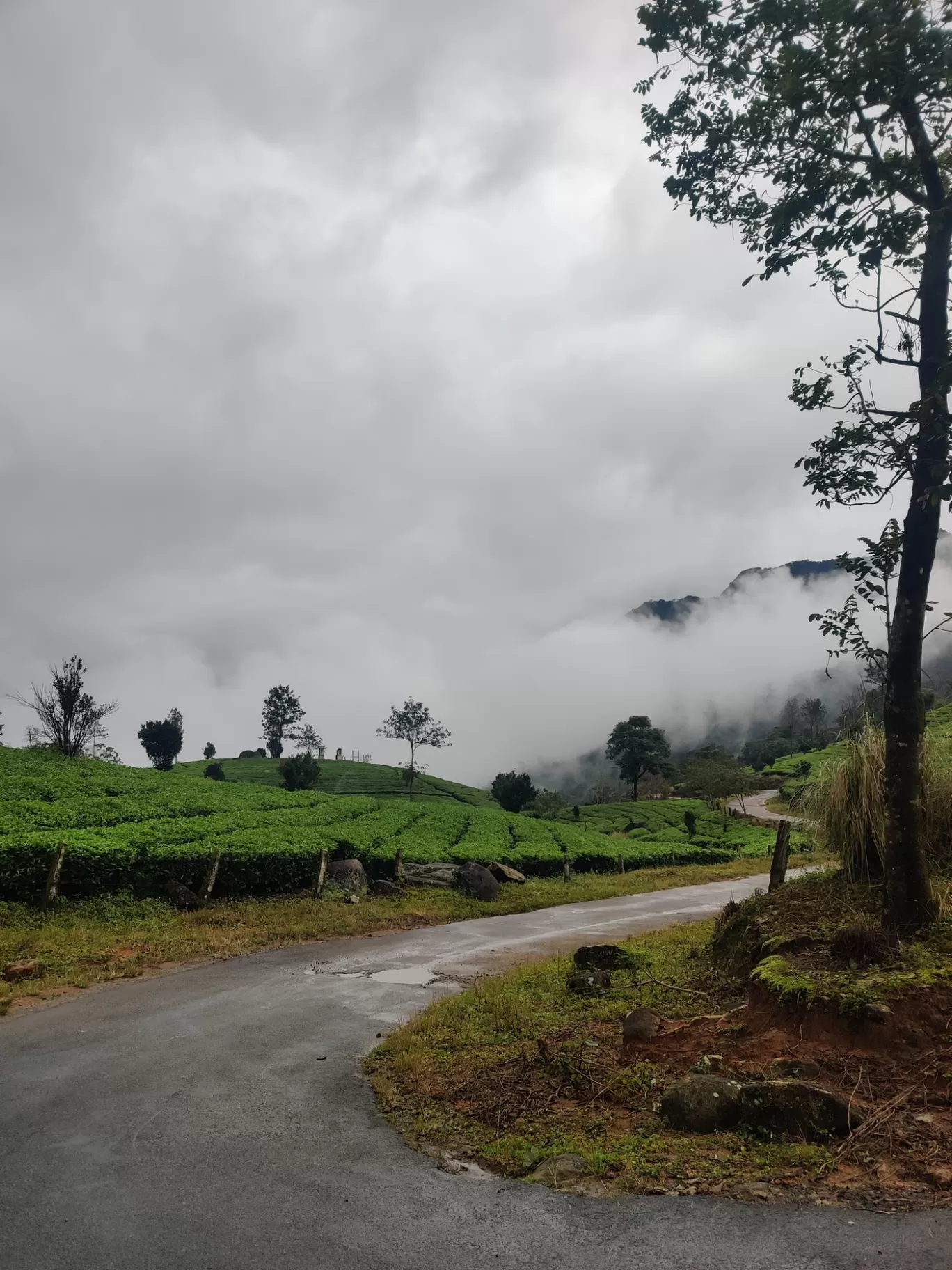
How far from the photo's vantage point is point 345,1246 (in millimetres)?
4062

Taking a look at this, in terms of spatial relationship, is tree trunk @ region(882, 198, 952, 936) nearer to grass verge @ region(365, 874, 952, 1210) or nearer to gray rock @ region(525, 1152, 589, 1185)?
grass verge @ region(365, 874, 952, 1210)

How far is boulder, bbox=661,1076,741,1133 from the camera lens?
209 inches

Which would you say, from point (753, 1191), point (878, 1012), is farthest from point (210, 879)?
point (753, 1191)

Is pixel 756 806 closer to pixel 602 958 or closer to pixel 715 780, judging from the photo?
pixel 715 780

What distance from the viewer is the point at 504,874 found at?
2756 centimetres

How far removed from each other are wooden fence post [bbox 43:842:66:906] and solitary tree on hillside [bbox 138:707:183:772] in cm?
5978

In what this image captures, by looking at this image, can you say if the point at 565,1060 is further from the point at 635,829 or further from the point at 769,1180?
the point at 635,829

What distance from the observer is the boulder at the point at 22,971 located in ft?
38.0

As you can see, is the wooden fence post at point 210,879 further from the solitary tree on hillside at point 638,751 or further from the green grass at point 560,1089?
the solitary tree on hillside at point 638,751

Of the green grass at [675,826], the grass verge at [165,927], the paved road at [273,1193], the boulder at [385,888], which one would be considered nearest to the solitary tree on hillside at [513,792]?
the green grass at [675,826]

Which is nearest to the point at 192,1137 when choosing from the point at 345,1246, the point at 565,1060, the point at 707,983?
the point at 345,1246

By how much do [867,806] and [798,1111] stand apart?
482 cm

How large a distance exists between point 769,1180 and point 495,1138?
191 cm

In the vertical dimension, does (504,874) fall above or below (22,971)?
below
